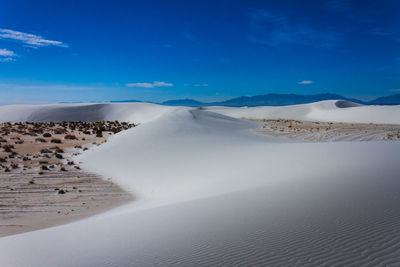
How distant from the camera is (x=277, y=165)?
8.30m

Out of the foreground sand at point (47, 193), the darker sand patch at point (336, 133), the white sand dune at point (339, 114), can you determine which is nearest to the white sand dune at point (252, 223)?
the foreground sand at point (47, 193)

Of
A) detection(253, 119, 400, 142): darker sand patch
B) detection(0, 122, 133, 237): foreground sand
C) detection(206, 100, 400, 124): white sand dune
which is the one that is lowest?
detection(0, 122, 133, 237): foreground sand

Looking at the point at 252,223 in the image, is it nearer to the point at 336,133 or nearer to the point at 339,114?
the point at 336,133

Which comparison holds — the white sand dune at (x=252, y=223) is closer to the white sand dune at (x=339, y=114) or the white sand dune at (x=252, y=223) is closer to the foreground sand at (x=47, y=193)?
the foreground sand at (x=47, y=193)

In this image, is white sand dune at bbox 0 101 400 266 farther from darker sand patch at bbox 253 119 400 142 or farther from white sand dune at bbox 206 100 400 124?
white sand dune at bbox 206 100 400 124

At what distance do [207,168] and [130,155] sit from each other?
4060 millimetres

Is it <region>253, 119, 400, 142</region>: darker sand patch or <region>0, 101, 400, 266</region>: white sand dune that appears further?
<region>253, 119, 400, 142</region>: darker sand patch

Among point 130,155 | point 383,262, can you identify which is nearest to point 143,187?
point 130,155

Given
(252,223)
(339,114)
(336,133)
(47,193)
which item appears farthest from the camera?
(339,114)

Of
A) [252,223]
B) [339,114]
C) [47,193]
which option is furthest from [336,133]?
[339,114]

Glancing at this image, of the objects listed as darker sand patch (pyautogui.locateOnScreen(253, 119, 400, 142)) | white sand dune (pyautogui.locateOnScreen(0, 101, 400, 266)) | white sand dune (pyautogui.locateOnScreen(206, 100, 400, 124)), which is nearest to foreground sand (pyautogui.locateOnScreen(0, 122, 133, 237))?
white sand dune (pyautogui.locateOnScreen(0, 101, 400, 266))

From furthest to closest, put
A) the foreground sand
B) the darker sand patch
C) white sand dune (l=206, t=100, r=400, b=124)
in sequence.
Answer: white sand dune (l=206, t=100, r=400, b=124) < the darker sand patch < the foreground sand

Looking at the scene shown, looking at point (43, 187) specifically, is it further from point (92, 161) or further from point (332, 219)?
point (332, 219)

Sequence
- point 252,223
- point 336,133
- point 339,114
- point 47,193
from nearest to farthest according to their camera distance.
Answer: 1. point 252,223
2. point 47,193
3. point 336,133
4. point 339,114
